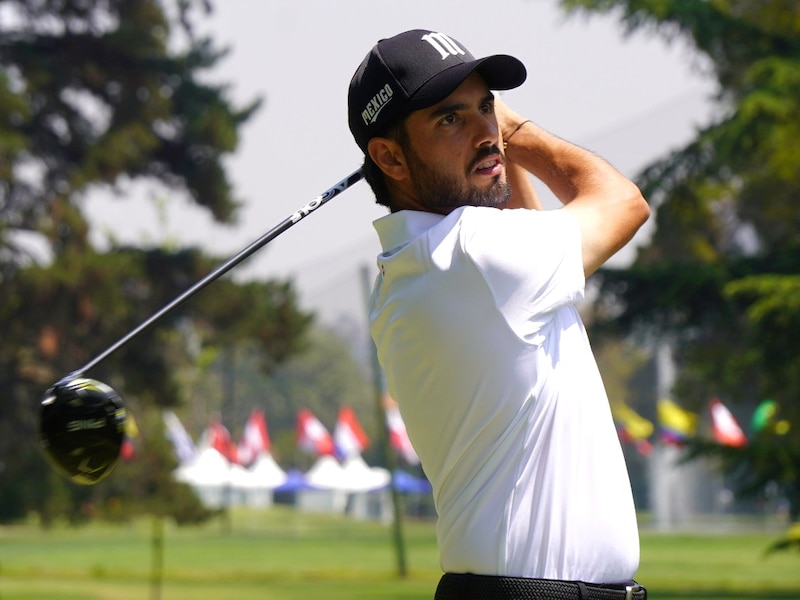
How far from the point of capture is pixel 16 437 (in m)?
24.3

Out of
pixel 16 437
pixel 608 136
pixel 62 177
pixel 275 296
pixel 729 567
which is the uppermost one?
pixel 608 136

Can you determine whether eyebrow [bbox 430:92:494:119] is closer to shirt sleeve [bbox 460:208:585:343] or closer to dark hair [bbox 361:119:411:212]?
dark hair [bbox 361:119:411:212]

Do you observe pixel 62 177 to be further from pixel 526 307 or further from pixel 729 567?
pixel 526 307

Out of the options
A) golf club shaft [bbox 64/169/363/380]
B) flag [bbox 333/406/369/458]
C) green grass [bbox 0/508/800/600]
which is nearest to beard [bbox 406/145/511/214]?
golf club shaft [bbox 64/169/363/380]

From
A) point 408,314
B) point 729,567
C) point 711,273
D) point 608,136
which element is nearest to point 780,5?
point 711,273

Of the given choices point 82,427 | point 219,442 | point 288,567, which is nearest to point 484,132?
point 82,427

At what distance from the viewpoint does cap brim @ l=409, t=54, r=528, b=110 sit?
2574mm

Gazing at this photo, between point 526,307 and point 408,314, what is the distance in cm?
23

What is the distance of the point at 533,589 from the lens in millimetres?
2402

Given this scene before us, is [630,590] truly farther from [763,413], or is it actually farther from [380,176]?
[763,413]

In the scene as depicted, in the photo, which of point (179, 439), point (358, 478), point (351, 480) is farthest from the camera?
point (358, 478)

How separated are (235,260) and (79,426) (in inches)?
18.1

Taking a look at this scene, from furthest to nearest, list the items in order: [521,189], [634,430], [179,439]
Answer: [634,430]
[179,439]
[521,189]

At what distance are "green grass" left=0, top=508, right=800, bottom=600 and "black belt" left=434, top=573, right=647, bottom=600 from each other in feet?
43.2
